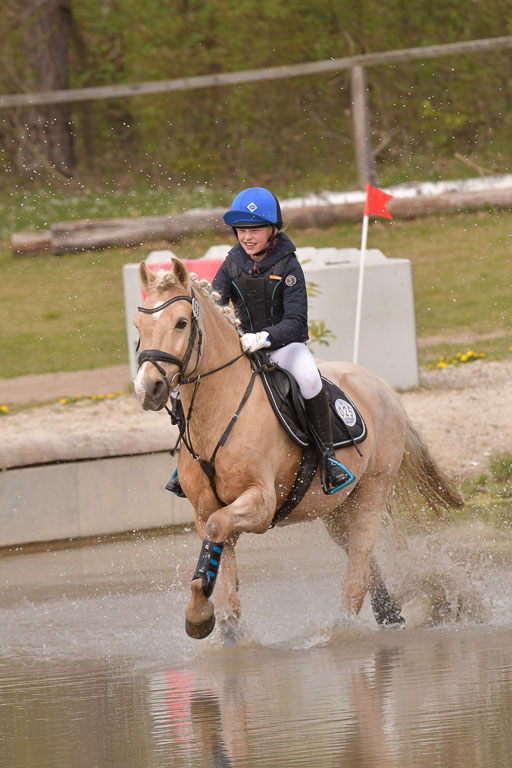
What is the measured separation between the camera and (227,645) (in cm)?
655

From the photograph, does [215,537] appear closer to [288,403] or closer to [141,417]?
[288,403]

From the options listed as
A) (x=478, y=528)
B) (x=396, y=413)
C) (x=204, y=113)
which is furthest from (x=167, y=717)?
(x=204, y=113)

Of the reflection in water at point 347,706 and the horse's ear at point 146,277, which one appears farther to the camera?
the horse's ear at point 146,277

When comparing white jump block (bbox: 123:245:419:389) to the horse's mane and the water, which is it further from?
the horse's mane

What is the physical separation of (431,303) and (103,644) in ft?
38.4

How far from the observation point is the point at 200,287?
635cm

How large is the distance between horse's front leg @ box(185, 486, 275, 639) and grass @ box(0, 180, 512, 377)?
33.1 feet

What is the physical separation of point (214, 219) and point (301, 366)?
12990 millimetres

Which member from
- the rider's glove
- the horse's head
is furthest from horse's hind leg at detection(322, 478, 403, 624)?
the horse's head

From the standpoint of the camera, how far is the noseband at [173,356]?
5.74m

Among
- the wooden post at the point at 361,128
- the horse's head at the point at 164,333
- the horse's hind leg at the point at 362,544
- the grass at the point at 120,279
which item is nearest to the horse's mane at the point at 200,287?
the horse's head at the point at 164,333

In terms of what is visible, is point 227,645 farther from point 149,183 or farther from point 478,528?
point 149,183

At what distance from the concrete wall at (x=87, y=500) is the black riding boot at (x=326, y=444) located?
3565 millimetres

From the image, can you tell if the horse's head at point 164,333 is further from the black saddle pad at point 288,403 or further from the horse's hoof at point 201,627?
the horse's hoof at point 201,627
